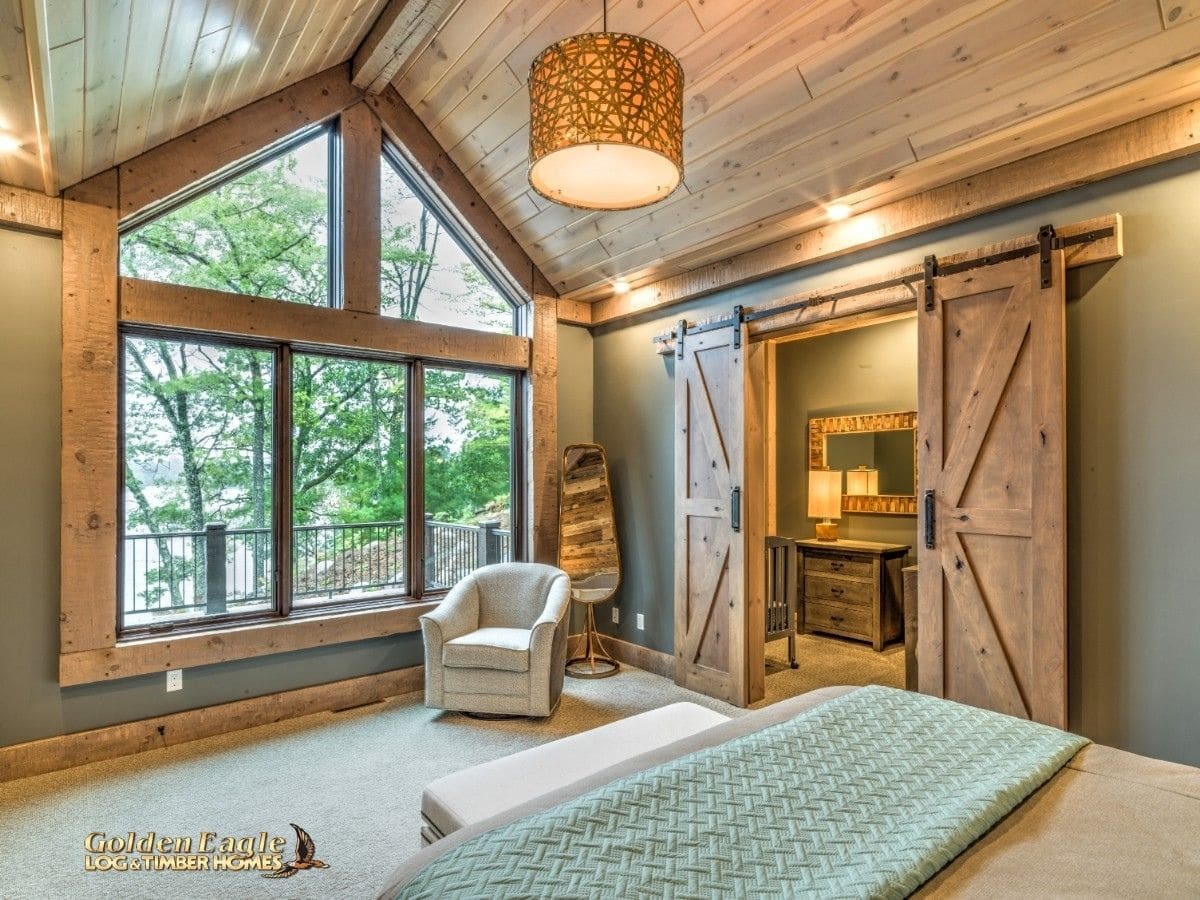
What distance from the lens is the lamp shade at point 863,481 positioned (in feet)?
19.4

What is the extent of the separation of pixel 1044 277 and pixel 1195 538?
1162 mm

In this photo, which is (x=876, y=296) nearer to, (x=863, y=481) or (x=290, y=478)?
(x=863, y=481)

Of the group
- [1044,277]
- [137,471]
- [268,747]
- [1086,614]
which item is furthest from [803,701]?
[137,471]

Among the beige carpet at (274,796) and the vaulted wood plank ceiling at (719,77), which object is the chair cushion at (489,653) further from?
the vaulted wood plank ceiling at (719,77)

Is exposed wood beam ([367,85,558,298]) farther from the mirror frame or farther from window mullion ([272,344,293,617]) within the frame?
the mirror frame

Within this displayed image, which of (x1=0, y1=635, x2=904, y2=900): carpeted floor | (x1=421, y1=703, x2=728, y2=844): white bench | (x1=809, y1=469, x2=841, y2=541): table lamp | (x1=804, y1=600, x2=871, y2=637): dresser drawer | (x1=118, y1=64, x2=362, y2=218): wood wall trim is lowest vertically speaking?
(x1=0, y1=635, x2=904, y2=900): carpeted floor

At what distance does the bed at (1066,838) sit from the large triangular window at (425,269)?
3.63 metres

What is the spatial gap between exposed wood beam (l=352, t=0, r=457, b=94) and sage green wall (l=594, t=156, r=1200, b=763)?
9.79 feet

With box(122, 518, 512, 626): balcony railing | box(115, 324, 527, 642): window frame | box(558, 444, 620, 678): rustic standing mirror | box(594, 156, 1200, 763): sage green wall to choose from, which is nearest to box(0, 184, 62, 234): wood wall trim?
box(115, 324, 527, 642): window frame

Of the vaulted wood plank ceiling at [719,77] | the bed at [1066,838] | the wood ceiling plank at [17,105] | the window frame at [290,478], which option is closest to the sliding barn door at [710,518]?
the vaulted wood plank ceiling at [719,77]

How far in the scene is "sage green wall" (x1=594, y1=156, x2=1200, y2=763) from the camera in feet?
8.27

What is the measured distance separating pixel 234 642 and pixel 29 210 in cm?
238

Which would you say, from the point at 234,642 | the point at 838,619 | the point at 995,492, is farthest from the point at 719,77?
the point at 838,619

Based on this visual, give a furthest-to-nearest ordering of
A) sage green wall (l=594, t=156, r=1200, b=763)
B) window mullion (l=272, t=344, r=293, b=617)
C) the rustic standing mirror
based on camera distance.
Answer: the rustic standing mirror, window mullion (l=272, t=344, r=293, b=617), sage green wall (l=594, t=156, r=1200, b=763)
